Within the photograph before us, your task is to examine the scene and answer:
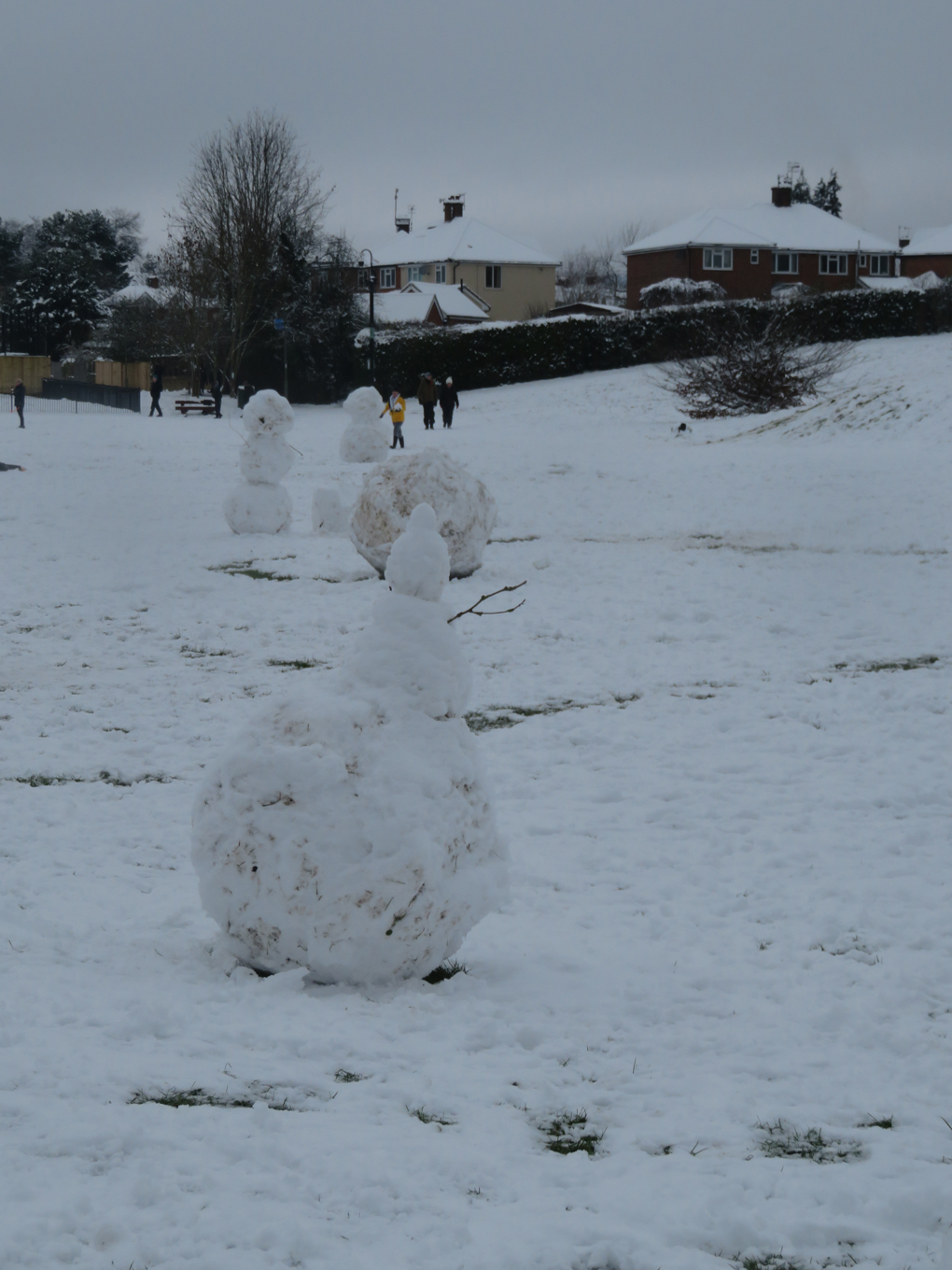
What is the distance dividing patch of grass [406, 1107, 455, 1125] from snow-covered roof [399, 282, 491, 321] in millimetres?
55551

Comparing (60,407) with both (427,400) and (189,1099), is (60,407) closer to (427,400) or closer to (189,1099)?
(427,400)

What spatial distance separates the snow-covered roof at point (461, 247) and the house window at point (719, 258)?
11.5 metres

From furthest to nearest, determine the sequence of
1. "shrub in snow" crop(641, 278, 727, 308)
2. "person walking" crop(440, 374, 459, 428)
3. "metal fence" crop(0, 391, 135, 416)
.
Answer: "shrub in snow" crop(641, 278, 727, 308) → "metal fence" crop(0, 391, 135, 416) → "person walking" crop(440, 374, 459, 428)

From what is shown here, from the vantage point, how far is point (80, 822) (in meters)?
6.82

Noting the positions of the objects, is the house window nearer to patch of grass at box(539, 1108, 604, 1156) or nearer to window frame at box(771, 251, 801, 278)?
window frame at box(771, 251, 801, 278)

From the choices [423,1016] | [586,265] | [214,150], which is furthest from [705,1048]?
[586,265]

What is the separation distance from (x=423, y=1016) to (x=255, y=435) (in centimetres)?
1258

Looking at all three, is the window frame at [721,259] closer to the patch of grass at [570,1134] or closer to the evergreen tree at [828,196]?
the evergreen tree at [828,196]

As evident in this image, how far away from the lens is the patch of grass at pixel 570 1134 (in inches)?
147

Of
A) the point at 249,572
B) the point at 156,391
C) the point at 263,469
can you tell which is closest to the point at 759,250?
the point at 156,391

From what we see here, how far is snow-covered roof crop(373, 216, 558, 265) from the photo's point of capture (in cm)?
6500

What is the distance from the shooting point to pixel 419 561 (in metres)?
4.93

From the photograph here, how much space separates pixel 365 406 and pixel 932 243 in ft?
179

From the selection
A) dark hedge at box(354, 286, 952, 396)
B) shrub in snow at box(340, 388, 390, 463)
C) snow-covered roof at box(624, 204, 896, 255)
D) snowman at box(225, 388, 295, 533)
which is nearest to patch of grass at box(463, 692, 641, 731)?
snowman at box(225, 388, 295, 533)
